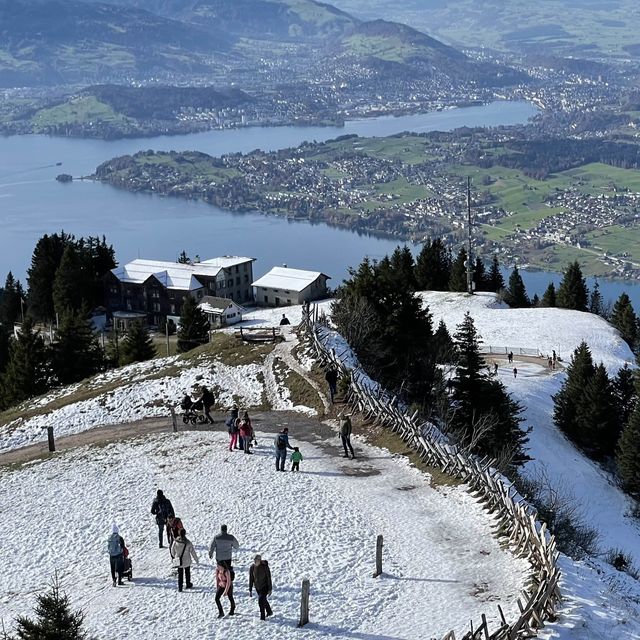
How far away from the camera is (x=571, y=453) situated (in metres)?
46.4

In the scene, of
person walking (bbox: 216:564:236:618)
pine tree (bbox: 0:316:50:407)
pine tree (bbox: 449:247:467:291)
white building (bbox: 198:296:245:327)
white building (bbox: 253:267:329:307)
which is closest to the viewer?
person walking (bbox: 216:564:236:618)

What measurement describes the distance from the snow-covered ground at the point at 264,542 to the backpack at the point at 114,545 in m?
0.82

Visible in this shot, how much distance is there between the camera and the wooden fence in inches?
728

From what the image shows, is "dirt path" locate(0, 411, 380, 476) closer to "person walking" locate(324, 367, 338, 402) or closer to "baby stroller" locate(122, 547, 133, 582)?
"person walking" locate(324, 367, 338, 402)

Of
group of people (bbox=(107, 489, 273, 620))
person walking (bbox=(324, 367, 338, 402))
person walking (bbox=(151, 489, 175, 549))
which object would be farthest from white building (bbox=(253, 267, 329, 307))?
group of people (bbox=(107, 489, 273, 620))

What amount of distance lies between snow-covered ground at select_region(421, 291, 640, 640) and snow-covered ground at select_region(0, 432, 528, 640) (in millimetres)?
1609

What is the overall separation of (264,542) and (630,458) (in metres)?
23.8

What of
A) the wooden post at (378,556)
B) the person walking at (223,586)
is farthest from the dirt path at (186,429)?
the person walking at (223,586)

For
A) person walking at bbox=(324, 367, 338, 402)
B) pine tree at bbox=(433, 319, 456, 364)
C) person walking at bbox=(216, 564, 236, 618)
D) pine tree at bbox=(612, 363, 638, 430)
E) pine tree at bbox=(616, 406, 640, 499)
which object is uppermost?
person walking at bbox=(324, 367, 338, 402)

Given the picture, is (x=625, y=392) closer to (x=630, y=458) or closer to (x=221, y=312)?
(x=630, y=458)

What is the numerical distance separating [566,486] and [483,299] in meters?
34.0

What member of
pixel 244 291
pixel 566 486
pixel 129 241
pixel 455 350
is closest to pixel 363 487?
pixel 566 486

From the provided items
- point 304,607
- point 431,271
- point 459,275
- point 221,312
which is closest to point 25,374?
point 221,312

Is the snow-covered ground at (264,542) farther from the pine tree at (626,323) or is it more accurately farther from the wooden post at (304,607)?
the pine tree at (626,323)
